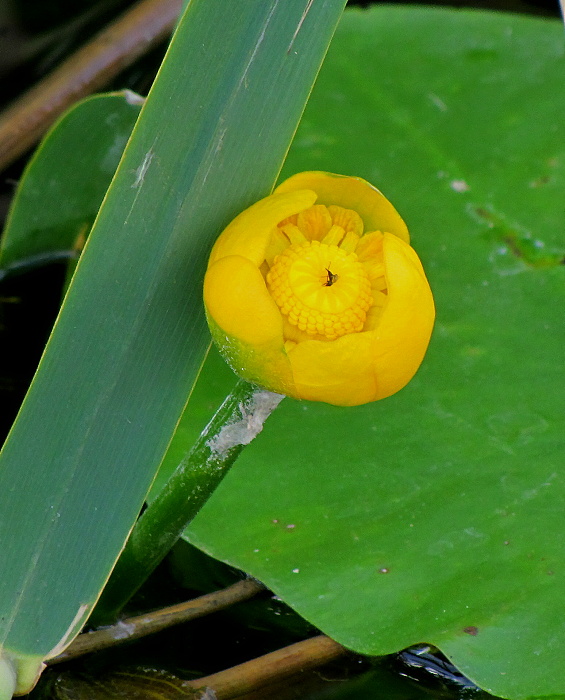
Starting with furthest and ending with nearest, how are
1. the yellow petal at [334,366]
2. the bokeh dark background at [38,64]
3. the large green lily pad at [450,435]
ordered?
the bokeh dark background at [38,64] → the large green lily pad at [450,435] → the yellow petal at [334,366]

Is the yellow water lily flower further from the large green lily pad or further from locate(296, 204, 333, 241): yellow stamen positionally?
the large green lily pad

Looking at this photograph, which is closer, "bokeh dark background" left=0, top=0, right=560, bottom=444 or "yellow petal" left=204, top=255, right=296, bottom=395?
"yellow petal" left=204, top=255, right=296, bottom=395

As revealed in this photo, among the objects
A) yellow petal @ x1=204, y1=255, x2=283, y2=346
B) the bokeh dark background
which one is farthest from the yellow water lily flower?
the bokeh dark background

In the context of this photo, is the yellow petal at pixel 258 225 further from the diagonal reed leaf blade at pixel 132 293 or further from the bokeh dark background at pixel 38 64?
the bokeh dark background at pixel 38 64

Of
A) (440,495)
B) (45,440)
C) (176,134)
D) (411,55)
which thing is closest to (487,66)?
(411,55)

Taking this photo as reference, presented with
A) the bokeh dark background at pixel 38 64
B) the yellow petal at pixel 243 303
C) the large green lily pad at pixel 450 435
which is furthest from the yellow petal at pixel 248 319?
the bokeh dark background at pixel 38 64

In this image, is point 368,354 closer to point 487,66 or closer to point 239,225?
point 239,225
